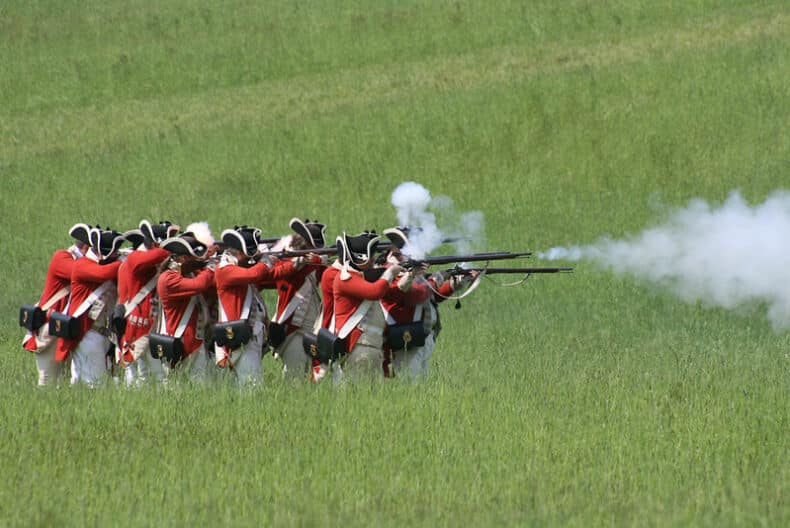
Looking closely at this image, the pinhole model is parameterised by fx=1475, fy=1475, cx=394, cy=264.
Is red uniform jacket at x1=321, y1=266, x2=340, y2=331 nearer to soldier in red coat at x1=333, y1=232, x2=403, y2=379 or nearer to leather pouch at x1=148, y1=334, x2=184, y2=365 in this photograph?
Answer: soldier in red coat at x1=333, y1=232, x2=403, y2=379

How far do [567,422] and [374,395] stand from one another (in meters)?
1.77

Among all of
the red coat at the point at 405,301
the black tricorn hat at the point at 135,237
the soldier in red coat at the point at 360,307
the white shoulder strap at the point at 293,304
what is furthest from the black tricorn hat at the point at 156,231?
the red coat at the point at 405,301

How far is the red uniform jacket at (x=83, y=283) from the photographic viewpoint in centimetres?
1504

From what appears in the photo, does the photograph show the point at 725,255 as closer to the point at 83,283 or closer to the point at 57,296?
the point at 83,283

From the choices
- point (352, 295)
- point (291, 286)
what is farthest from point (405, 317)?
point (291, 286)

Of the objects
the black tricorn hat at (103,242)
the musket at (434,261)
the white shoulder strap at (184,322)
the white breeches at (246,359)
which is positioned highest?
the black tricorn hat at (103,242)

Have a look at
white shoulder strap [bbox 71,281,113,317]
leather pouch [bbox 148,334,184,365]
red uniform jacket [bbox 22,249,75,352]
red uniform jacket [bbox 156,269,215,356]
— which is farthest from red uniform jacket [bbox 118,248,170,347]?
red uniform jacket [bbox 22,249,75,352]

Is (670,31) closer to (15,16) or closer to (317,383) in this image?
(15,16)

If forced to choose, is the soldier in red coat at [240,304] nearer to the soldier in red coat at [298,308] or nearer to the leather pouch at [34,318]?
the soldier in red coat at [298,308]

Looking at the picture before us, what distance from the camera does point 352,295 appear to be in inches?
549

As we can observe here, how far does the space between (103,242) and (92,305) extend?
0.69 m

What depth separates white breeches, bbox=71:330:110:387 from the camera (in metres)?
15.3

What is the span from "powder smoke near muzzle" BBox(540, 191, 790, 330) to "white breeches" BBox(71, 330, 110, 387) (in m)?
4.86

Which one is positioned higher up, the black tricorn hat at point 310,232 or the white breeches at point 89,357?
the black tricorn hat at point 310,232
